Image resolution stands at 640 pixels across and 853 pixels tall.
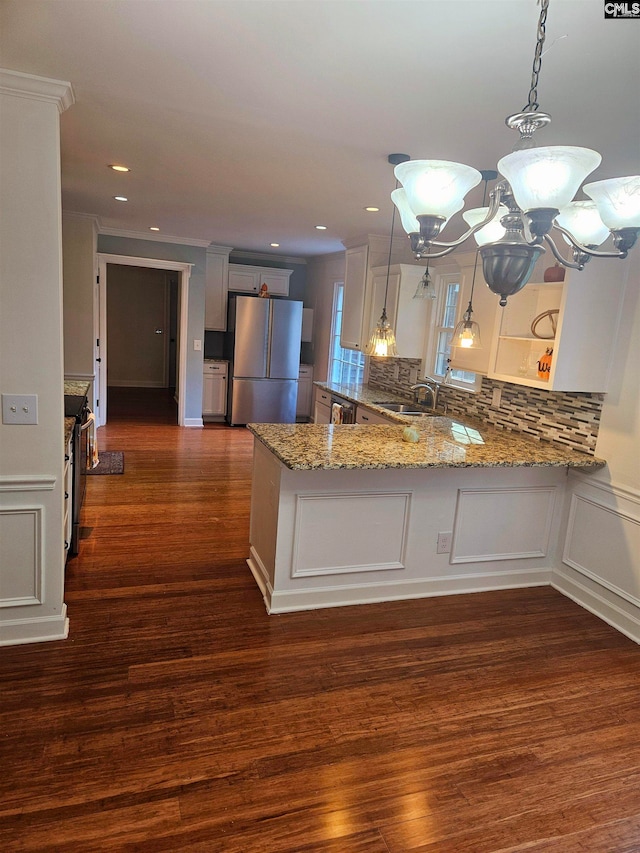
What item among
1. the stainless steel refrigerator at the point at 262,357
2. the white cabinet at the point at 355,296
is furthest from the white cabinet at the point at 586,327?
the stainless steel refrigerator at the point at 262,357

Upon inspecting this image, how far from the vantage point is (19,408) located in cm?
233

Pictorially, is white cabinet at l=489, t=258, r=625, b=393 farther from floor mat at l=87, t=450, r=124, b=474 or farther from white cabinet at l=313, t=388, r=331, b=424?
floor mat at l=87, t=450, r=124, b=474

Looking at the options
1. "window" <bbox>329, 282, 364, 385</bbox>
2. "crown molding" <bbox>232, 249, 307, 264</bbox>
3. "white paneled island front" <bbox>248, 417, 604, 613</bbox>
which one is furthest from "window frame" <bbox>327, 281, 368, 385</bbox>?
"white paneled island front" <bbox>248, 417, 604, 613</bbox>

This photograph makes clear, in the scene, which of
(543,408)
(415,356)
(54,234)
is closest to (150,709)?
(54,234)

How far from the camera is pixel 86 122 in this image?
106 inches

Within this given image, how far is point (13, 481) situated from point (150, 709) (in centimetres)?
111

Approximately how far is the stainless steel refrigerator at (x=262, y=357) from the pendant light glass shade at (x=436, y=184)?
615cm

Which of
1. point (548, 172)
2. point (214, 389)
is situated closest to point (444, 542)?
point (548, 172)

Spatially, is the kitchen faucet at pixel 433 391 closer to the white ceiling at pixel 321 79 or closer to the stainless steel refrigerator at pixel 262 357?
the white ceiling at pixel 321 79

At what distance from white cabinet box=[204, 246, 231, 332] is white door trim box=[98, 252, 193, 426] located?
0.48m

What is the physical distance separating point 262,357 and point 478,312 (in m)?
4.04

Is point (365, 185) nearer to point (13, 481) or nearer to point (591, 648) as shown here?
point (13, 481)

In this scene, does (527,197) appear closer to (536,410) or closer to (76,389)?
(536,410)

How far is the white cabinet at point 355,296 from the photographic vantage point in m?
5.54
